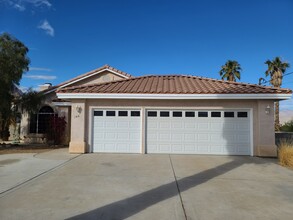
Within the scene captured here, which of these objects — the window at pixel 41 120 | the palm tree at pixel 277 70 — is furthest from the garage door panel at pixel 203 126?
the palm tree at pixel 277 70

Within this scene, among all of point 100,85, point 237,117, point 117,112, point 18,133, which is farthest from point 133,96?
point 18,133

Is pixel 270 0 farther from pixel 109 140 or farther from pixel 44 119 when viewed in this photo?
pixel 44 119

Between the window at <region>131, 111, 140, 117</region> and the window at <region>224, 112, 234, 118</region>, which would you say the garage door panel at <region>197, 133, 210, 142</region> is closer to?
the window at <region>224, 112, 234, 118</region>

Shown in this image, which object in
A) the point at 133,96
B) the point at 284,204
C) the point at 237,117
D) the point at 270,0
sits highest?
the point at 270,0

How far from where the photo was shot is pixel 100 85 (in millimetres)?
14094

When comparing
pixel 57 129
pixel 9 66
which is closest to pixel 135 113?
pixel 57 129

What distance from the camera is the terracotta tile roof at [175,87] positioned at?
12.5m

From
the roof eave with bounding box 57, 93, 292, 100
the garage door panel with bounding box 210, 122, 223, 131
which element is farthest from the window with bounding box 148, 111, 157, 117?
the garage door panel with bounding box 210, 122, 223, 131

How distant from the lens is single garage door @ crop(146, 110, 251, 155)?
12.8 meters

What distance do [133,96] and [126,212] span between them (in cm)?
829

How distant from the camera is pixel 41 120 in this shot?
1984 cm

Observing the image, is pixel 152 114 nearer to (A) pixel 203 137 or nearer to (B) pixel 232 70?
(A) pixel 203 137

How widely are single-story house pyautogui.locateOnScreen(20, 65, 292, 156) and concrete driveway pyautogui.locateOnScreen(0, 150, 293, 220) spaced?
3.32 m

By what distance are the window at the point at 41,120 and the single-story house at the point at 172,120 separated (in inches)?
301
